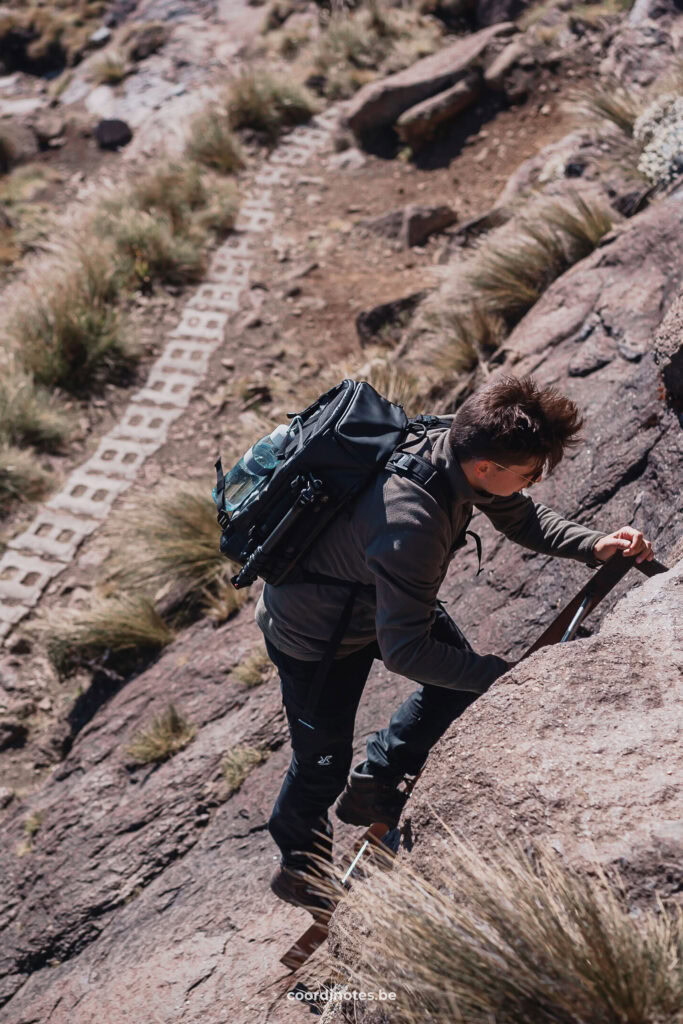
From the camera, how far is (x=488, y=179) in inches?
375

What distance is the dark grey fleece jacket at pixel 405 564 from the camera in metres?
2.27

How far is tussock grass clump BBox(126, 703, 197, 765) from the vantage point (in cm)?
434

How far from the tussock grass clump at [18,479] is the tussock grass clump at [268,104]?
661 centimetres

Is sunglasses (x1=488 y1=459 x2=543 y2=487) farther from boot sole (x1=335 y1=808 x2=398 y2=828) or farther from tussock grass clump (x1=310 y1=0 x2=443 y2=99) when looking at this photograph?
tussock grass clump (x1=310 y1=0 x2=443 y2=99)

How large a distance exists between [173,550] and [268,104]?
8.35m

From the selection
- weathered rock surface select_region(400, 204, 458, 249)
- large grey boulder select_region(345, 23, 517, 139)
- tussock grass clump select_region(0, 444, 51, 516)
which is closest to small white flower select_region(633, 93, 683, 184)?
weathered rock surface select_region(400, 204, 458, 249)

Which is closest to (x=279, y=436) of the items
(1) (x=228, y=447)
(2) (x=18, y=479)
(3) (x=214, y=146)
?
(1) (x=228, y=447)

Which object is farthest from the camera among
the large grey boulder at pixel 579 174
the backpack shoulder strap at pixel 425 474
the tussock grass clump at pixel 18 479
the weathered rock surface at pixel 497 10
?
the weathered rock surface at pixel 497 10

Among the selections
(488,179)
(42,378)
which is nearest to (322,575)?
(42,378)

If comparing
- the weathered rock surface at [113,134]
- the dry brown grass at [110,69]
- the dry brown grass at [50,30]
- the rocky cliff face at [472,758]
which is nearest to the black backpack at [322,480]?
the rocky cliff face at [472,758]

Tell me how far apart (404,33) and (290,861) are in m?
12.7

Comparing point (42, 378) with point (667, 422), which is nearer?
point (667, 422)

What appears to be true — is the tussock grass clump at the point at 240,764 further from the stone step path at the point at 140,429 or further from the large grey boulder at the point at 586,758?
the stone step path at the point at 140,429

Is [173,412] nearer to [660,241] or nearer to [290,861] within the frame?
[660,241]
